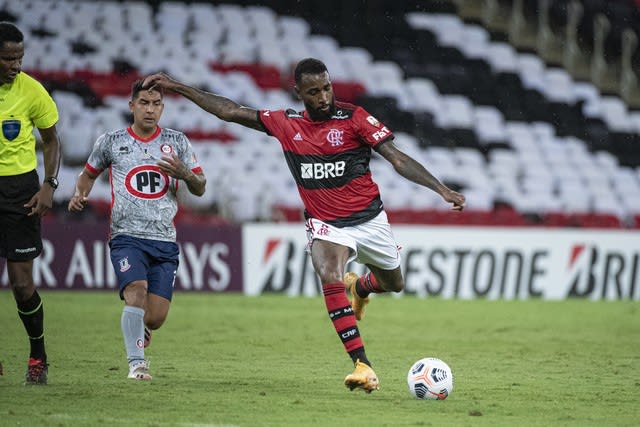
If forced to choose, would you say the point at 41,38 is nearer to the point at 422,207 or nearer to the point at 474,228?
the point at 422,207

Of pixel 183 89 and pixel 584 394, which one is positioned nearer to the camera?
pixel 584 394

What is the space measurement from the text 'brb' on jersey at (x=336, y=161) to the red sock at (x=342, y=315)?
645 mm

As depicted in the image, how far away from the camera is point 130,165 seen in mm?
9047

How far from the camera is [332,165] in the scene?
29.1ft

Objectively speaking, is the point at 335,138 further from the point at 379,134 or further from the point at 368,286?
the point at 368,286

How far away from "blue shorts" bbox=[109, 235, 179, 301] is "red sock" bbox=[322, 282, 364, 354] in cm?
149

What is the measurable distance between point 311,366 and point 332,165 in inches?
90.1

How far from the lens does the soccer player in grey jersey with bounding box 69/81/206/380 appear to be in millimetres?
8914

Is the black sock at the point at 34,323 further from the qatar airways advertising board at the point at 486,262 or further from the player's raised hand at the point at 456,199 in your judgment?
the qatar airways advertising board at the point at 486,262

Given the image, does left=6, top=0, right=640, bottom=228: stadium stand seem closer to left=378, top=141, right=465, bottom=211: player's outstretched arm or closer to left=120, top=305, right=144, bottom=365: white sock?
left=120, top=305, right=144, bottom=365: white sock

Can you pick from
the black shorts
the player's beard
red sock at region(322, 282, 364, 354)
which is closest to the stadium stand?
the player's beard

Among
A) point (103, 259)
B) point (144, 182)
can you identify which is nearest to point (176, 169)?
point (144, 182)

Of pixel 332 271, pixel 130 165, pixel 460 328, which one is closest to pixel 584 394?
pixel 332 271

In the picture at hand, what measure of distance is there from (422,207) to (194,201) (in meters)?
4.98
